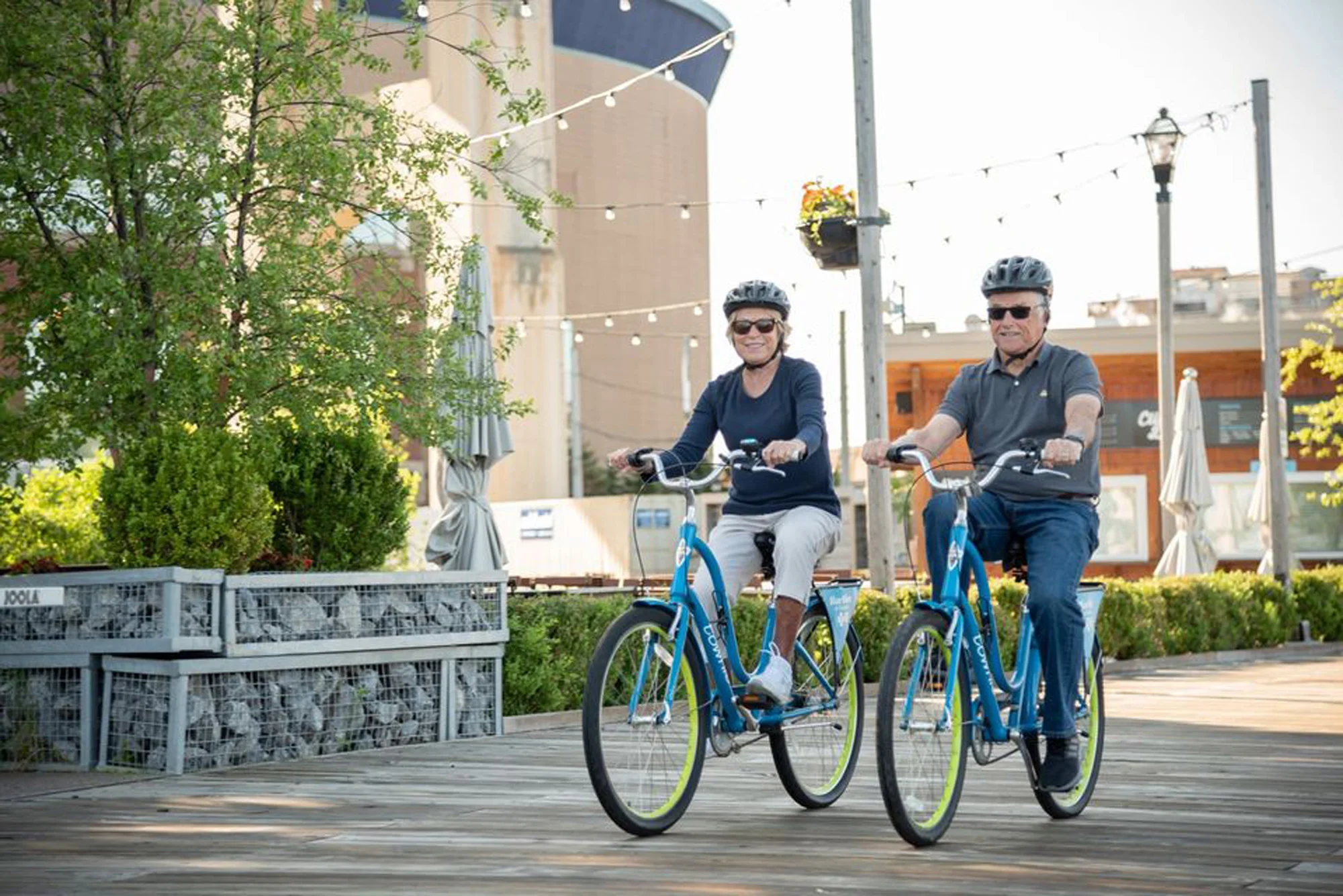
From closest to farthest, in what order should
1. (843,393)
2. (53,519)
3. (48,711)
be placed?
1. (48,711)
2. (53,519)
3. (843,393)

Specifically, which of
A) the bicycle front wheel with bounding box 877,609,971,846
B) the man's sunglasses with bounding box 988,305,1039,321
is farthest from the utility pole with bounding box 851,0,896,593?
the bicycle front wheel with bounding box 877,609,971,846

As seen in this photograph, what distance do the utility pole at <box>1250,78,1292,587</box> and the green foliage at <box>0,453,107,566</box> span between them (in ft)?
47.0

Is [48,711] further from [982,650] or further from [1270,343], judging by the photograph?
[1270,343]

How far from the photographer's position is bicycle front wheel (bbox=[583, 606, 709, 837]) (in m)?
5.79

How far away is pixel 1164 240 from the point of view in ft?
75.5

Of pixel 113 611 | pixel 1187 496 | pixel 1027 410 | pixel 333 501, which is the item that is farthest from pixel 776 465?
pixel 1187 496

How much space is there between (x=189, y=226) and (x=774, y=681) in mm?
6355

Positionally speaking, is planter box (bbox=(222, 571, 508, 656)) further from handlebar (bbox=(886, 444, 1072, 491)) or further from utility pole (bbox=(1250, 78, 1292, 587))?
utility pole (bbox=(1250, 78, 1292, 587))

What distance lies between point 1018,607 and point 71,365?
888 cm

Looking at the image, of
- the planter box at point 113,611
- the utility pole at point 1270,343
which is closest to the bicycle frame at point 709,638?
the planter box at point 113,611

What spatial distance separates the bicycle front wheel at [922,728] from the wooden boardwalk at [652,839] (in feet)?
0.47

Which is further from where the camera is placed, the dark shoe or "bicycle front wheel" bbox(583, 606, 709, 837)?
the dark shoe

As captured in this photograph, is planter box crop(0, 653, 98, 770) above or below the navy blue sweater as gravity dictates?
below

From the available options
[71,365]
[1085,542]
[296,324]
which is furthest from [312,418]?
[1085,542]
